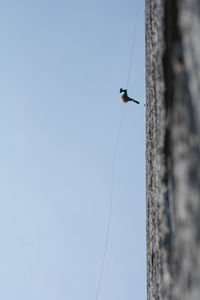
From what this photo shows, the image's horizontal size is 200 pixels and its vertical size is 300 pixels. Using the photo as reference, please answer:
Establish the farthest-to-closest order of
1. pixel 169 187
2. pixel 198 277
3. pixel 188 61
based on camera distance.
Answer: pixel 169 187, pixel 188 61, pixel 198 277

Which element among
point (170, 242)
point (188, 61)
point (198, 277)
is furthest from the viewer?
point (170, 242)

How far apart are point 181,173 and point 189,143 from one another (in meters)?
0.06

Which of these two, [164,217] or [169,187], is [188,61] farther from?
[164,217]

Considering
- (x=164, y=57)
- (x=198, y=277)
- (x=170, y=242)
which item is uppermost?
(x=164, y=57)

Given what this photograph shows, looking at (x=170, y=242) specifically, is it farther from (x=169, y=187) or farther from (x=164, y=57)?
(x=164, y=57)

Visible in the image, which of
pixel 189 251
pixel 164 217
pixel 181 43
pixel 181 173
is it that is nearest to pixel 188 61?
pixel 181 43

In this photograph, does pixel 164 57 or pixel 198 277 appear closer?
pixel 198 277

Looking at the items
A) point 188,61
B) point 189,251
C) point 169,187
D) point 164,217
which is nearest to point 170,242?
point 164,217

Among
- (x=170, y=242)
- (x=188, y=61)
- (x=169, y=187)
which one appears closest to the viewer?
(x=188, y=61)

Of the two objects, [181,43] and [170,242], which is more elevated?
[181,43]

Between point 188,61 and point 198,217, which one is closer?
point 198,217

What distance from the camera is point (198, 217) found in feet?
1.69

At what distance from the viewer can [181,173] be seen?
0.59 m

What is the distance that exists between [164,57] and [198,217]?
58 centimetres
